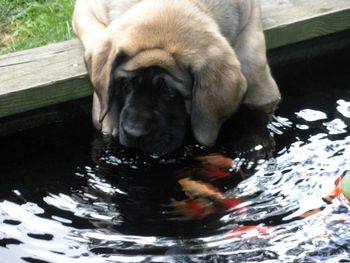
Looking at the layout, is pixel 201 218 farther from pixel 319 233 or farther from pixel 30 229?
pixel 30 229

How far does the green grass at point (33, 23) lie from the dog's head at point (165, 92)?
139 cm

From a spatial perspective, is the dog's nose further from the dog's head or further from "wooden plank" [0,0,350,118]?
"wooden plank" [0,0,350,118]

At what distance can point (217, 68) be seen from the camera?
14.7 ft

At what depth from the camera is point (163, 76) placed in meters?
4.44

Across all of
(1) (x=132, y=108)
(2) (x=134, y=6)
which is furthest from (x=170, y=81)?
(2) (x=134, y=6)

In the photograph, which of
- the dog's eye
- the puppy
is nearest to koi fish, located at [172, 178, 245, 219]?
the puppy

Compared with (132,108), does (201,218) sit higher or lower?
lower

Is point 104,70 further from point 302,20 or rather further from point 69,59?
point 302,20

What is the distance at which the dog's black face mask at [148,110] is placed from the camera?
4.45 metres

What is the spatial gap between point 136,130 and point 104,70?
41cm

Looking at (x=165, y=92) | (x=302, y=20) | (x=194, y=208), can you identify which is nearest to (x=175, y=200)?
(x=194, y=208)

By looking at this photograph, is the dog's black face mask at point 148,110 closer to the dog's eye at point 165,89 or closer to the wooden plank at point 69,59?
the dog's eye at point 165,89

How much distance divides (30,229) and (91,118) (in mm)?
1205

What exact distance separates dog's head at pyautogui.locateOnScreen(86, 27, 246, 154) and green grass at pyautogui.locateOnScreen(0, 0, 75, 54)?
1.39m
